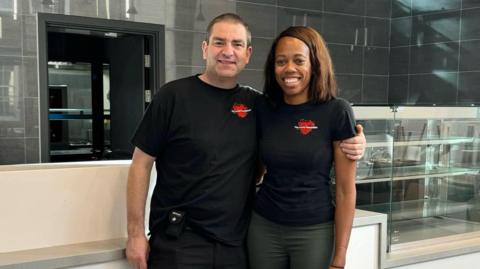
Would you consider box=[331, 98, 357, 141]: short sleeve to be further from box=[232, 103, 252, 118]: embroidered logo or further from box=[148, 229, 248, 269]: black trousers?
box=[148, 229, 248, 269]: black trousers

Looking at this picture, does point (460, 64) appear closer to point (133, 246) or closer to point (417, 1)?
point (417, 1)

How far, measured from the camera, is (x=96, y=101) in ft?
17.4

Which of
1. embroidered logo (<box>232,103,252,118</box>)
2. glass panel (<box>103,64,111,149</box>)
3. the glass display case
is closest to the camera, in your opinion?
embroidered logo (<box>232,103,252,118</box>)

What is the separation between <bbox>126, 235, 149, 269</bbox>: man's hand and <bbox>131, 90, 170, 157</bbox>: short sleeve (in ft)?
0.86

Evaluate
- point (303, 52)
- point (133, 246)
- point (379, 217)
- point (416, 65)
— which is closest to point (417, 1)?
point (416, 65)

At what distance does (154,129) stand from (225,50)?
12.7 inches

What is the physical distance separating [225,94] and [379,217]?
87 centimetres

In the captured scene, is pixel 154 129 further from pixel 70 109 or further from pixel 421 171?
pixel 70 109

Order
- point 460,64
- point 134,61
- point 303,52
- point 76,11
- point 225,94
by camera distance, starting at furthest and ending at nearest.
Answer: point 460,64 < point 134,61 < point 76,11 < point 225,94 < point 303,52

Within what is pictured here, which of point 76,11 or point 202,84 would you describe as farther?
point 76,11

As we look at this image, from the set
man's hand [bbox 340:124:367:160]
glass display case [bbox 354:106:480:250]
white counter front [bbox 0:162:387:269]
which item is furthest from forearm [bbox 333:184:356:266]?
glass display case [bbox 354:106:480:250]

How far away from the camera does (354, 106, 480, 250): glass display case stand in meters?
2.39

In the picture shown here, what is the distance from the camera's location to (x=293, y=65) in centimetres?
145

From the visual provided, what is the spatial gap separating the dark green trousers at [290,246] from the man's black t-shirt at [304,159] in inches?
1.0
